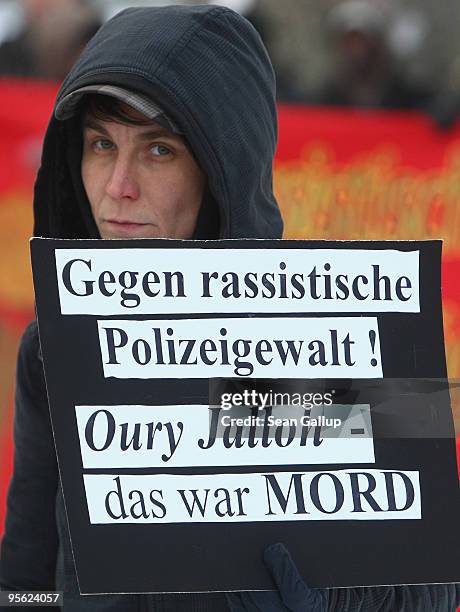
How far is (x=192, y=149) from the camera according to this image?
71.7 inches

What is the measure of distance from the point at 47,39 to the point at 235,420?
148 inches

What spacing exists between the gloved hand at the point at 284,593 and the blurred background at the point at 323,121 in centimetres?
214

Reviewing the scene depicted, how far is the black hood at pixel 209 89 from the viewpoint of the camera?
69.6 inches

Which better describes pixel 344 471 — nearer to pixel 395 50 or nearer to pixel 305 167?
pixel 305 167

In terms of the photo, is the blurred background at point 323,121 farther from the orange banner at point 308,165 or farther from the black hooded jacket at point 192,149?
the black hooded jacket at point 192,149

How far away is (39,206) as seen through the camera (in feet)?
6.62

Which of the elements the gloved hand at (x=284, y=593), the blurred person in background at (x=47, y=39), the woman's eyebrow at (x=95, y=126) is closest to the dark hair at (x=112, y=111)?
the woman's eyebrow at (x=95, y=126)

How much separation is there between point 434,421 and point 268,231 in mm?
502

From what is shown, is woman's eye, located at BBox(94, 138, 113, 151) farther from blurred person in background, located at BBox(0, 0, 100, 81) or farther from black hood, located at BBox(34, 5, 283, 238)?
blurred person in background, located at BBox(0, 0, 100, 81)

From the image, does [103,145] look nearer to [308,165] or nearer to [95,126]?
[95,126]

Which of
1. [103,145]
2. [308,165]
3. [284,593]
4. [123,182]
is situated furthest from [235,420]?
[308,165]

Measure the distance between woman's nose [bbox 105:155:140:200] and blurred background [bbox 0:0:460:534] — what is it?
1.80 metres

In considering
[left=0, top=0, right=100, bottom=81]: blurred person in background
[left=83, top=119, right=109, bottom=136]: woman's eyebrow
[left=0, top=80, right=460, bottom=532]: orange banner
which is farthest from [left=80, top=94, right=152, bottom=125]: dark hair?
[left=0, top=0, right=100, bottom=81]: blurred person in background

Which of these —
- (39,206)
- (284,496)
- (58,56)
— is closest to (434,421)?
(284,496)
